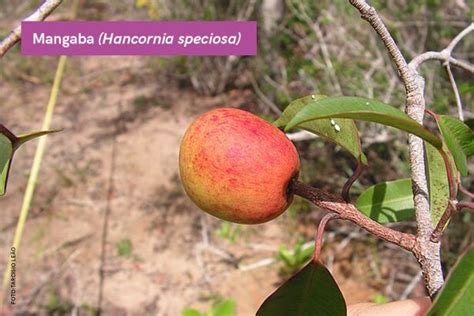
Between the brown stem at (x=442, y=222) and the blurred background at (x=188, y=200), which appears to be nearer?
the brown stem at (x=442, y=222)

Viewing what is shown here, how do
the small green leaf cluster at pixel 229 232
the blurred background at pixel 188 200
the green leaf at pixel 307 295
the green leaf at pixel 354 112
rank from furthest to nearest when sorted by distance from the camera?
the small green leaf cluster at pixel 229 232
the blurred background at pixel 188 200
the green leaf at pixel 307 295
the green leaf at pixel 354 112

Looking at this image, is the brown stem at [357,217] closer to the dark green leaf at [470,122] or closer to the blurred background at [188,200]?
the dark green leaf at [470,122]

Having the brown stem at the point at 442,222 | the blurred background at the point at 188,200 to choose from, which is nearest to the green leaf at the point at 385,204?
the brown stem at the point at 442,222

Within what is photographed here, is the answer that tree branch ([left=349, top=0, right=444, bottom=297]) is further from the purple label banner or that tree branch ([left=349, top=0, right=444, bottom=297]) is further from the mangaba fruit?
the purple label banner

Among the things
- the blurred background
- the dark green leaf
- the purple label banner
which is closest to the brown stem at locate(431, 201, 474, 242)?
the dark green leaf

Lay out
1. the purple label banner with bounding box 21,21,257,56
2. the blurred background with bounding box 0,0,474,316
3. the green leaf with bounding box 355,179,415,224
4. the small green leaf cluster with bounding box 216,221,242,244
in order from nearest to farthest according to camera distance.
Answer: the green leaf with bounding box 355,179,415,224 → the purple label banner with bounding box 21,21,257,56 → the blurred background with bounding box 0,0,474,316 → the small green leaf cluster with bounding box 216,221,242,244

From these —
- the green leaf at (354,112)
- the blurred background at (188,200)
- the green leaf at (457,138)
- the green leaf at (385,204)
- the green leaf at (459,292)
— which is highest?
the green leaf at (354,112)

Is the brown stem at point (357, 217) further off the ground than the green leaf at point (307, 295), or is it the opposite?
the brown stem at point (357, 217)

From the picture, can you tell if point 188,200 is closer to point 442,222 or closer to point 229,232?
point 229,232

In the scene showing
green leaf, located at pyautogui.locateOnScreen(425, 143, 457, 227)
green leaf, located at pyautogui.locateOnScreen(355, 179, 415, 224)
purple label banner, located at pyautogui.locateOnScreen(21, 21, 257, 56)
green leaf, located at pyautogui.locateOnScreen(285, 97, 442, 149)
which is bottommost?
purple label banner, located at pyautogui.locateOnScreen(21, 21, 257, 56)
